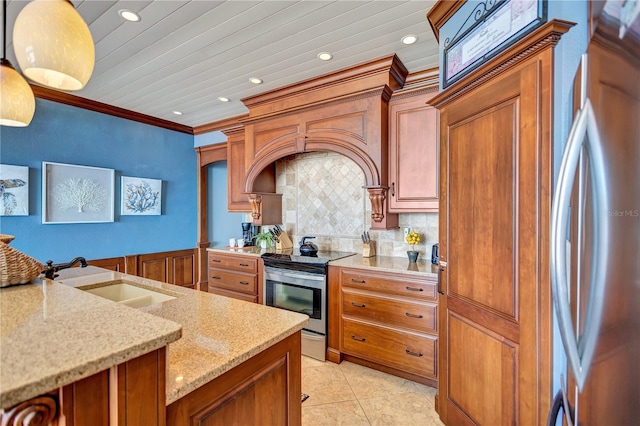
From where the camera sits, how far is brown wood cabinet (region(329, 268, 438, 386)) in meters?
2.41

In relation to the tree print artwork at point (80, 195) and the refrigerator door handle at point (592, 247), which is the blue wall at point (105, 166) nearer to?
the tree print artwork at point (80, 195)

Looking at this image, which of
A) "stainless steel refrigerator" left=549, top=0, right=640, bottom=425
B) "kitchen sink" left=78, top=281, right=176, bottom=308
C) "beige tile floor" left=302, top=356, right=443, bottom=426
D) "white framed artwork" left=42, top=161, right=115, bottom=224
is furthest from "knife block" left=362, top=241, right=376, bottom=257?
"white framed artwork" left=42, top=161, right=115, bottom=224

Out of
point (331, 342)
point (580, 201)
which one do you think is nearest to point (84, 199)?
point (331, 342)

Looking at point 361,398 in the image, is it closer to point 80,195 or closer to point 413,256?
point 413,256

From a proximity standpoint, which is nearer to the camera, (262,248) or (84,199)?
(84,199)

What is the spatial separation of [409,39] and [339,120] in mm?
928

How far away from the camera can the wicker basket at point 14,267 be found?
113cm

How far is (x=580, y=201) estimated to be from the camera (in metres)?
0.90

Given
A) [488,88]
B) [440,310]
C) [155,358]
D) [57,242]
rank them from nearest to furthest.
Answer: [155,358] → [488,88] → [440,310] → [57,242]

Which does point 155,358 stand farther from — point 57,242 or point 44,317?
point 57,242

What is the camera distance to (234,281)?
3602 millimetres

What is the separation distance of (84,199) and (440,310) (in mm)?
3890

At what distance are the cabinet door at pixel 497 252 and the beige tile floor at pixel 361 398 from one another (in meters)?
0.31

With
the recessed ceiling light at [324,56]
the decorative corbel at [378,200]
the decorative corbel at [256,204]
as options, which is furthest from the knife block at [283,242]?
the recessed ceiling light at [324,56]
